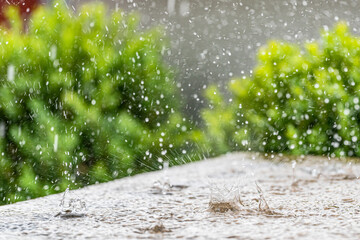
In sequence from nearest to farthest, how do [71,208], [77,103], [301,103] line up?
[71,208], [77,103], [301,103]

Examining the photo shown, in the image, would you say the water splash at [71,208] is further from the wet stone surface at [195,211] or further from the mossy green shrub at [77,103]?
the mossy green shrub at [77,103]

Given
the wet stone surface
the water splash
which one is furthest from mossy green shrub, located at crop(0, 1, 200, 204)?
the water splash

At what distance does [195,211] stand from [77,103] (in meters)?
1.80

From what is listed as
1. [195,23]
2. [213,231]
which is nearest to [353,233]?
[213,231]

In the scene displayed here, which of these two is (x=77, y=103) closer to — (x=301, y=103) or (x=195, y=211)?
(x=195, y=211)

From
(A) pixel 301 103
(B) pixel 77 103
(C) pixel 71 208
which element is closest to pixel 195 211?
(C) pixel 71 208

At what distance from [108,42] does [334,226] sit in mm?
2725

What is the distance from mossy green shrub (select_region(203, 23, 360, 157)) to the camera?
4.79m

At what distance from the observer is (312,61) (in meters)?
5.05

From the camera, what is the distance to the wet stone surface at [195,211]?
209 centimetres

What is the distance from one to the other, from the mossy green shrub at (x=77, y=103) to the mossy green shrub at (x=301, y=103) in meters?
0.90

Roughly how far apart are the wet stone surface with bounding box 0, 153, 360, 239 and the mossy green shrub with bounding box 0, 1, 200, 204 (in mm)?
465

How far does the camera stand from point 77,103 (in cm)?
410

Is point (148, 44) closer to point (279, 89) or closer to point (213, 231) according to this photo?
point (279, 89)
